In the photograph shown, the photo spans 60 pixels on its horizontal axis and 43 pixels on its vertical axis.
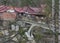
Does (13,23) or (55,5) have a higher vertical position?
(55,5)

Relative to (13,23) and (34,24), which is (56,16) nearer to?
(34,24)

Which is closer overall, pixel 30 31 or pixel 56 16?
pixel 56 16

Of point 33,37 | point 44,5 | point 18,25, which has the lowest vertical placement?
point 33,37

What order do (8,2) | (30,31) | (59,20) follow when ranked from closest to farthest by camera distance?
(59,20), (8,2), (30,31)

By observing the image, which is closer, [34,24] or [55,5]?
[55,5]

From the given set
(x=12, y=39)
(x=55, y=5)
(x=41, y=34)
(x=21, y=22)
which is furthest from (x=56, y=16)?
(x=12, y=39)

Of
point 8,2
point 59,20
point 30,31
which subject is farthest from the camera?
point 30,31

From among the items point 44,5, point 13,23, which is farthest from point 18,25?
point 44,5

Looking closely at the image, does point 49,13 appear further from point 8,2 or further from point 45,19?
point 8,2

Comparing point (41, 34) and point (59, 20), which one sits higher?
point (59, 20)
